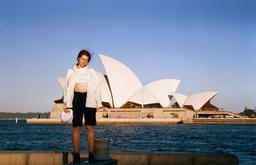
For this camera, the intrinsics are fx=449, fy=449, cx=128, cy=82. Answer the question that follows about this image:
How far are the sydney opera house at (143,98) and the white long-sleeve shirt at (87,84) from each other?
58581 millimetres

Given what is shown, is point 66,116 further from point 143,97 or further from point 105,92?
point 143,97

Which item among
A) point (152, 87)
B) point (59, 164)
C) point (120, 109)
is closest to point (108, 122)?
point (120, 109)

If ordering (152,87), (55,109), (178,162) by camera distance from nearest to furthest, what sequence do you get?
1. (178,162)
2. (152,87)
3. (55,109)

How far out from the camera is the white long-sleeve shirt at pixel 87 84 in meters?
4.98

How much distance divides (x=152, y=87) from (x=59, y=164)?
67.7 meters

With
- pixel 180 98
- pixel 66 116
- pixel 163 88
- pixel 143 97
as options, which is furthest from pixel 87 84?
pixel 180 98

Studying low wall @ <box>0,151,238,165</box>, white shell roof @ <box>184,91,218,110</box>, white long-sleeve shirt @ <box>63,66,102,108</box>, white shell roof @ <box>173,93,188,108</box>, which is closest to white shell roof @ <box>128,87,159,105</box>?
white shell roof @ <box>173,93,188,108</box>

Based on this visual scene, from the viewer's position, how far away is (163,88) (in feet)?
242

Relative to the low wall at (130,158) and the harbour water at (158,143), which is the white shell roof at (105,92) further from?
the low wall at (130,158)

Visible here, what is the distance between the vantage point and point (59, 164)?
6094 mm

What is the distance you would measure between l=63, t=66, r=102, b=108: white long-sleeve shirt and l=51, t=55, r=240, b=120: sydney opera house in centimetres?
5858

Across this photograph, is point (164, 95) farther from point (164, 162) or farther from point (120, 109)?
point (164, 162)

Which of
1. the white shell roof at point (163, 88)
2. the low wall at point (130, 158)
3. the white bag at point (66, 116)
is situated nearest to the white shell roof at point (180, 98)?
the white shell roof at point (163, 88)

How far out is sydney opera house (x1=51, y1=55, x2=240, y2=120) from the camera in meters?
66.3
